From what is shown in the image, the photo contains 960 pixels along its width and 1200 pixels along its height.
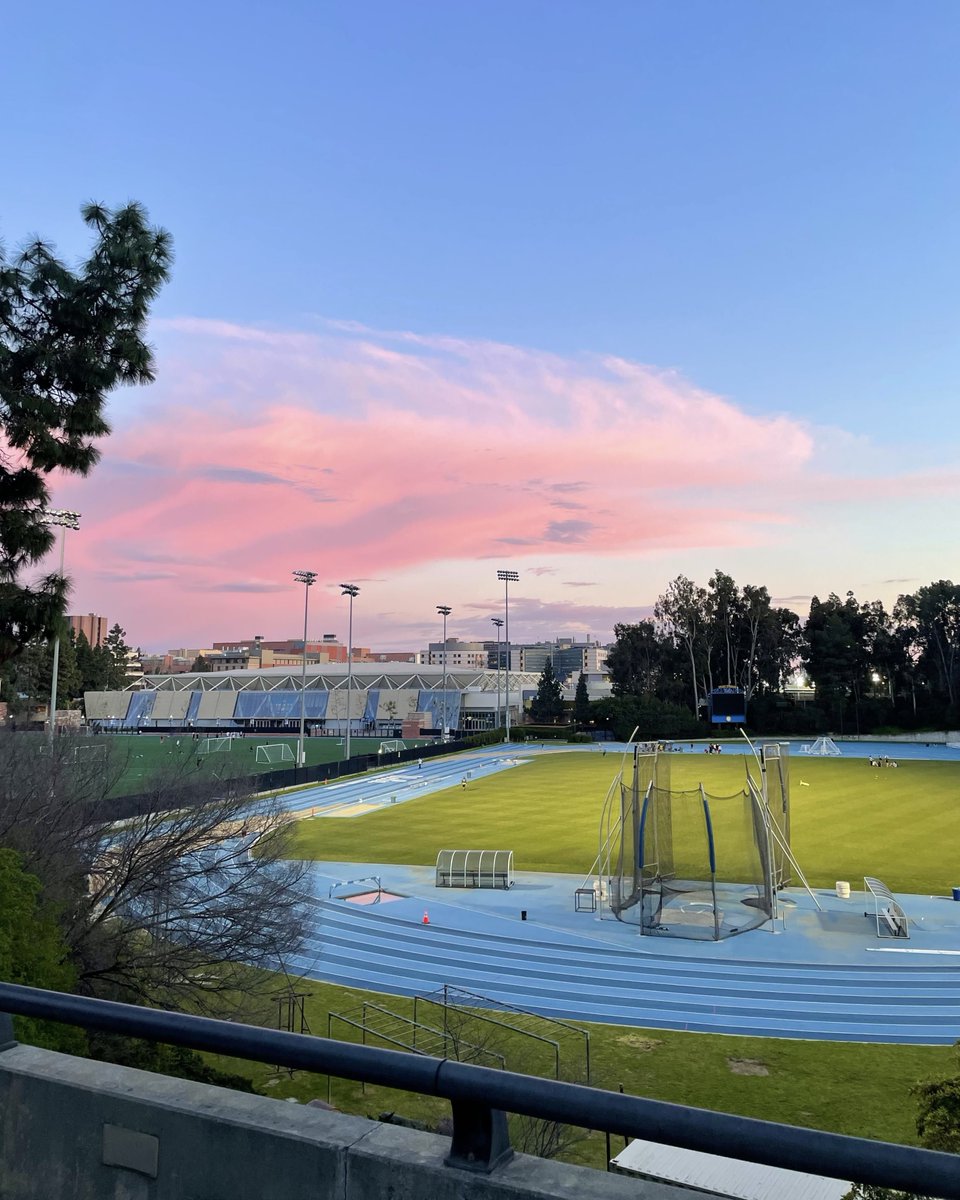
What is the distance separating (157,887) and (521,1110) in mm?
15343

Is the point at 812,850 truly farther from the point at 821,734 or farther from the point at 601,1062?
the point at 821,734

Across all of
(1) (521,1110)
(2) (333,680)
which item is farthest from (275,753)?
(1) (521,1110)

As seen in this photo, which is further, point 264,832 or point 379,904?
point 379,904

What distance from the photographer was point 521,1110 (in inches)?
81.2

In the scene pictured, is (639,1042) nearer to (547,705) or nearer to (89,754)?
(89,754)

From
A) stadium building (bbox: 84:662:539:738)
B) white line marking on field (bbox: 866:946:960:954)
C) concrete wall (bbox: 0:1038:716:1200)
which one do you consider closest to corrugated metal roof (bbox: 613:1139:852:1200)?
concrete wall (bbox: 0:1038:716:1200)

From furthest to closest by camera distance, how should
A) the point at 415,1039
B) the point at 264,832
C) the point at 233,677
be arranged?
the point at 233,677 < the point at 264,832 < the point at 415,1039

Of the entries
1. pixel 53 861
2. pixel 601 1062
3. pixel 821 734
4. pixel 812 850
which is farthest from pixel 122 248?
pixel 821 734

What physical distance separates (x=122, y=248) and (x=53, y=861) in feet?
34.0

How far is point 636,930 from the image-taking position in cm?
2392

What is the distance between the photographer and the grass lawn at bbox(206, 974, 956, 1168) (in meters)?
13.4

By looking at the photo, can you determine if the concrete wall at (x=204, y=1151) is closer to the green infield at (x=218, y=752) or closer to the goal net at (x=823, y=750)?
the green infield at (x=218, y=752)

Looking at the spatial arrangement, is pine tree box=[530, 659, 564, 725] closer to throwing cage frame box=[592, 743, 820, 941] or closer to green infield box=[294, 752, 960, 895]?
green infield box=[294, 752, 960, 895]

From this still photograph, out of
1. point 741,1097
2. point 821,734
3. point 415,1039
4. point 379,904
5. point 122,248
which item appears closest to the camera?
point 741,1097
